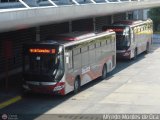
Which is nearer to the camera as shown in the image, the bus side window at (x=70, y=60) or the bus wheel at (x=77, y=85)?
the bus side window at (x=70, y=60)

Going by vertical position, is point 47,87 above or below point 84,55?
below

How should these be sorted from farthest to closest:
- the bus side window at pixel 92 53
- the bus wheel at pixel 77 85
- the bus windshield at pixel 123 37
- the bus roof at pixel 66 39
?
1. the bus windshield at pixel 123 37
2. the bus side window at pixel 92 53
3. the bus wheel at pixel 77 85
4. the bus roof at pixel 66 39

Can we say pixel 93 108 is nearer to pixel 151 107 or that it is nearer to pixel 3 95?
pixel 151 107

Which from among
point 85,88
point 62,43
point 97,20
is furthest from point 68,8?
point 97,20

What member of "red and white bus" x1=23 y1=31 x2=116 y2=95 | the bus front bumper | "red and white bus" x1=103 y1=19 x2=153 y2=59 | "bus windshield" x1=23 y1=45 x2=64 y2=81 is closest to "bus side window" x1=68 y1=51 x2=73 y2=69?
"red and white bus" x1=23 y1=31 x2=116 y2=95

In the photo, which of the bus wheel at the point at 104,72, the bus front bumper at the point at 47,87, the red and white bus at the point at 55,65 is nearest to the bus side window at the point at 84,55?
the red and white bus at the point at 55,65

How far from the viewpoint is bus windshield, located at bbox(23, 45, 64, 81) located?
18.8 m

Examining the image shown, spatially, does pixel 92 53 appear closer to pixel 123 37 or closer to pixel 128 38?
pixel 123 37

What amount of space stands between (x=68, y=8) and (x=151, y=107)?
20.6ft

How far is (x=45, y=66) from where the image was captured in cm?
1891

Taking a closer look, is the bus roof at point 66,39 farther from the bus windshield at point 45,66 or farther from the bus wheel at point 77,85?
the bus wheel at point 77,85

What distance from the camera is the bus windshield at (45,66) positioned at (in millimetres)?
18781

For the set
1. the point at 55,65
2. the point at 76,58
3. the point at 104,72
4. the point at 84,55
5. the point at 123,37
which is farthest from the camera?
the point at 123,37

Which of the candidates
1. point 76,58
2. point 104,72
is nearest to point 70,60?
point 76,58
